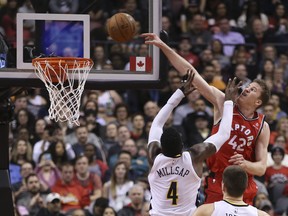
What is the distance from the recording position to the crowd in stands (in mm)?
12562

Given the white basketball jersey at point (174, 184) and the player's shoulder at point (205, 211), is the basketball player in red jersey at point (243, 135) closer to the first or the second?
the white basketball jersey at point (174, 184)

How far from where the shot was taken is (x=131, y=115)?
14.6 m

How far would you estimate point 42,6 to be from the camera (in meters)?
9.60

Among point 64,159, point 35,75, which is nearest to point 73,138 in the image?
point 64,159

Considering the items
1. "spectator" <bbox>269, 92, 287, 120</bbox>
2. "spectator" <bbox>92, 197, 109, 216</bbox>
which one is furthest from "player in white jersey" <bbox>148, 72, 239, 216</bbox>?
"spectator" <bbox>269, 92, 287, 120</bbox>

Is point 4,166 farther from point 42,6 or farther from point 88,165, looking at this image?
point 88,165

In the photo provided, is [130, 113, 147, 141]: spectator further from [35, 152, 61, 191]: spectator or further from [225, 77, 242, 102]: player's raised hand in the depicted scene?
[225, 77, 242, 102]: player's raised hand

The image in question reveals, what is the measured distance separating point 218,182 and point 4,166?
98.6 inches

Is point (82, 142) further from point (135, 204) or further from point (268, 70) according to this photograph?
point (268, 70)

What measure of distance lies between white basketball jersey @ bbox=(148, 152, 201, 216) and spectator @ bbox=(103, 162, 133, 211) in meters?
4.23

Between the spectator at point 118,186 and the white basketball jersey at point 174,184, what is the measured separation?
423 cm

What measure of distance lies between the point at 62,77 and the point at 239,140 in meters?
1.83

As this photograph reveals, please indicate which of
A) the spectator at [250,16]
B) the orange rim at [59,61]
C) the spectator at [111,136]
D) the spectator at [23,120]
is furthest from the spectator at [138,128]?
the orange rim at [59,61]

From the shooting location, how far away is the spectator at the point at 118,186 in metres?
12.6
